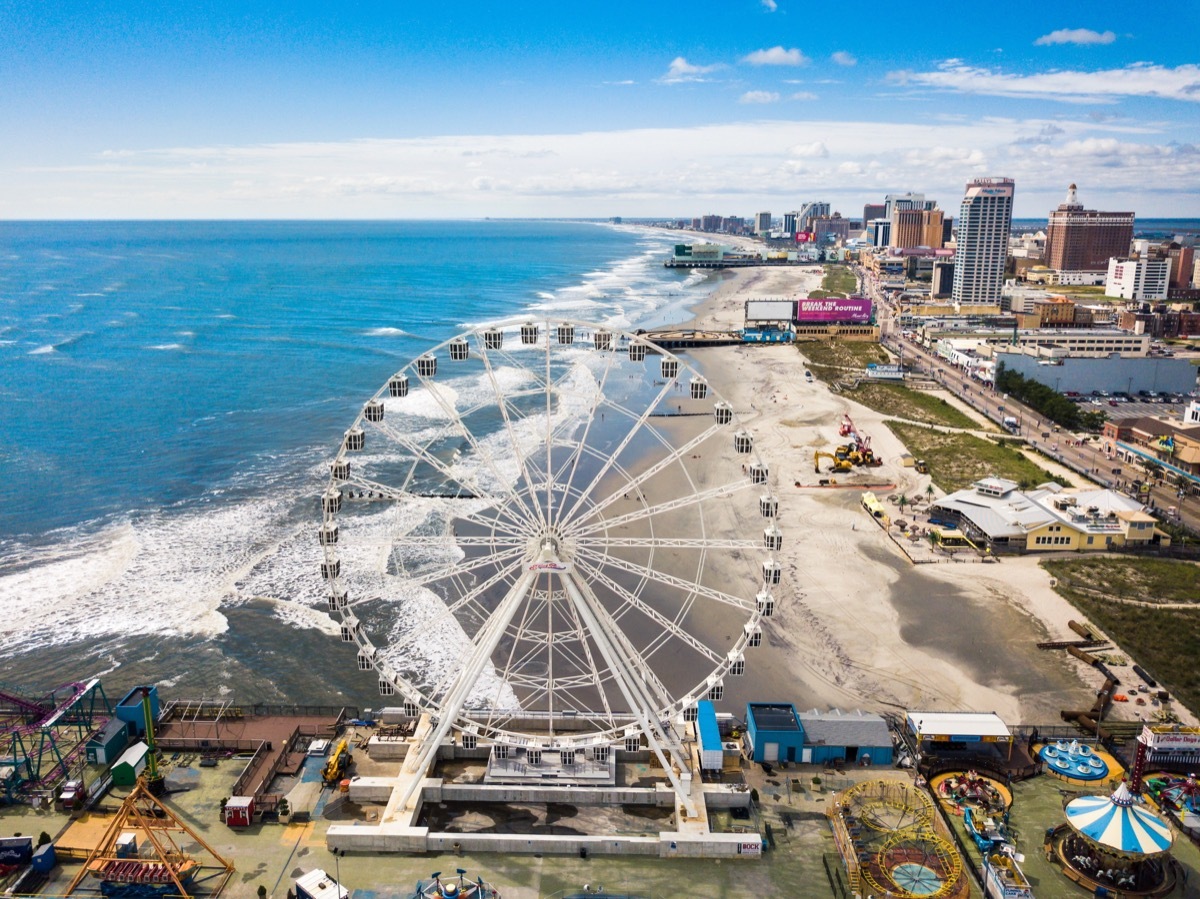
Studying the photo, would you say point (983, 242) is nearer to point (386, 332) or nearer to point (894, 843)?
point (386, 332)

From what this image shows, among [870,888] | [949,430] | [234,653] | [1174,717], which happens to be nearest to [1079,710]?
[1174,717]

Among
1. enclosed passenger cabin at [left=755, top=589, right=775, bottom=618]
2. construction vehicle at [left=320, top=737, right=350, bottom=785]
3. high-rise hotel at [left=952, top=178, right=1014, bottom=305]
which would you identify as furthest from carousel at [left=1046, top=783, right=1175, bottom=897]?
high-rise hotel at [left=952, top=178, right=1014, bottom=305]

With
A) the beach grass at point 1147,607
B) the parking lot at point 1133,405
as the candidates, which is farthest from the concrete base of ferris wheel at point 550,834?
the parking lot at point 1133,405

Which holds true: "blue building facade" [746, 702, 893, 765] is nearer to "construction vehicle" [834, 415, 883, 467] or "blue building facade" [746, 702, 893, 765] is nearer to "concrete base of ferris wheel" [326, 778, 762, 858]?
"concrete base of ferris wheel" [326, 778, 762, 858]

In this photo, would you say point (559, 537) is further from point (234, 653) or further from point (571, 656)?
point (234, 653)

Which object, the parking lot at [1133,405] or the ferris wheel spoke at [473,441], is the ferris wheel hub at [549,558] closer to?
the ferris wheel spoke at [473,441]

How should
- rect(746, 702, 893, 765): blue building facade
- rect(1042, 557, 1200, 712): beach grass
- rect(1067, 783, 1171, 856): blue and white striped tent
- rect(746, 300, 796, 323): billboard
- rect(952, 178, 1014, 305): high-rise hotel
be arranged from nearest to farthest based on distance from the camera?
rect(1067, 783, 1171, 856): blue and white striped tent < rect(746, 702, 893, 765): blue building facade < rect(1042, 557, 1200, 712): beach grass < rect(746, 300, 796, 323): billboard < rect(952, 178, 1014, 305): high-rise hotel
